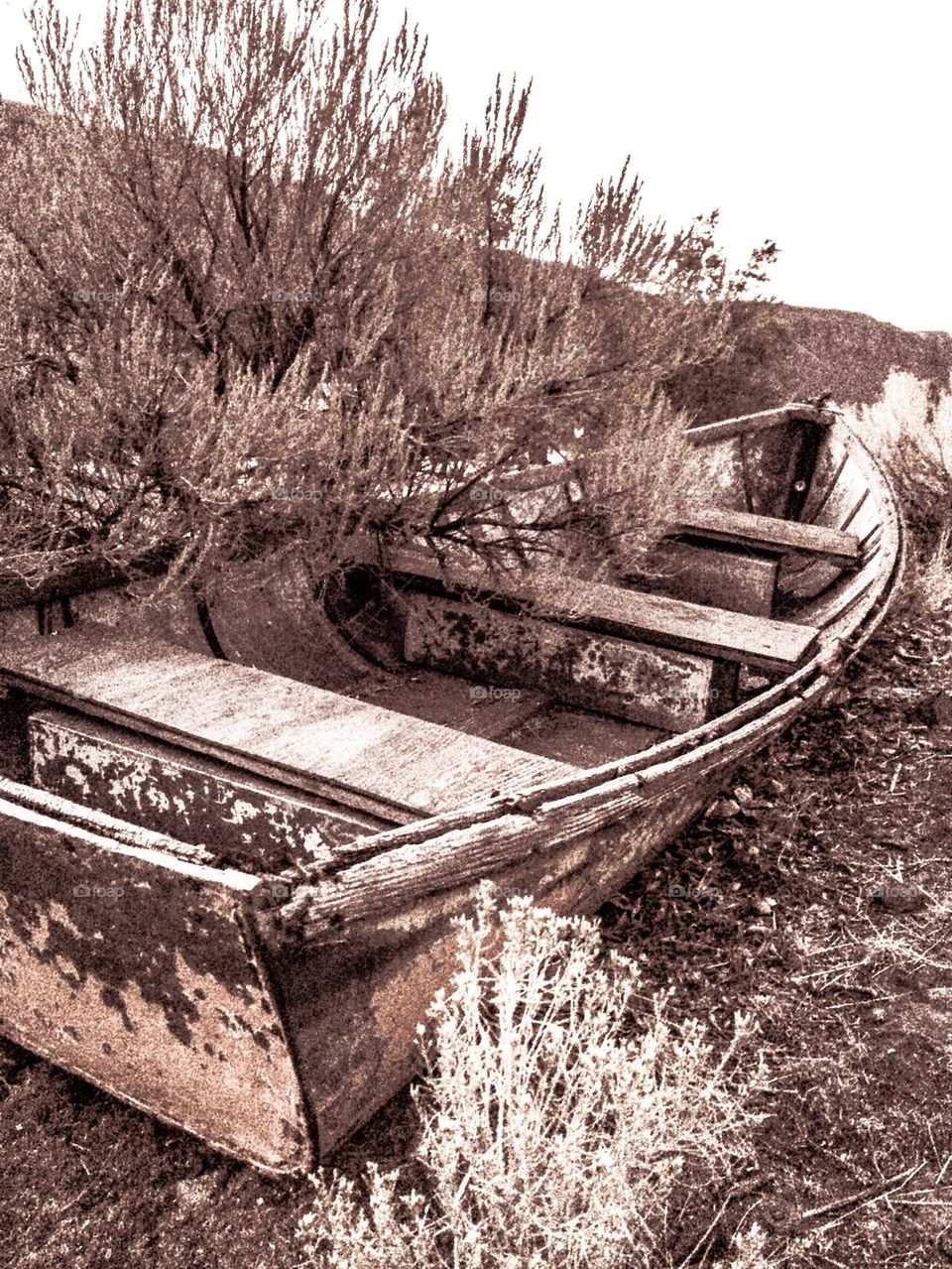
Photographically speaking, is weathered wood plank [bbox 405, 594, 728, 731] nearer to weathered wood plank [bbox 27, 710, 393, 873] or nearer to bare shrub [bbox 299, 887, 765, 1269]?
weathered wood plank [bbox 27, 710, 393, 873]

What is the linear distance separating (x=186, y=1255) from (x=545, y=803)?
1385mm

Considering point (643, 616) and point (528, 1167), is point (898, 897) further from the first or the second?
point (528, 1167)

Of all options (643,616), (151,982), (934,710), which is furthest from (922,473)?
(151,982)

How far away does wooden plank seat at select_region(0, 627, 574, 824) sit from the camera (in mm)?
2918

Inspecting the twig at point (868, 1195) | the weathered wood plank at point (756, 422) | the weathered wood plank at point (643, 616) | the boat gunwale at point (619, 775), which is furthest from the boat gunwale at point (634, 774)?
the weathered wood plank at point (756, 422)

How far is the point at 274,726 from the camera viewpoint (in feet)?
10.5

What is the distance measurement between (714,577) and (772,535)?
1.43 feet

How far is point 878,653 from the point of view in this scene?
581 centimetres

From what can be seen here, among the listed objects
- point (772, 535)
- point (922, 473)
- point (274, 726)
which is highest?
point (922, 473)

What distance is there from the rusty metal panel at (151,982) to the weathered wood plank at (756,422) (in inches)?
234

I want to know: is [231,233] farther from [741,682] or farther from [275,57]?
[741,682]

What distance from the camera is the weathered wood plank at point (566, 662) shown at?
14.6 feet

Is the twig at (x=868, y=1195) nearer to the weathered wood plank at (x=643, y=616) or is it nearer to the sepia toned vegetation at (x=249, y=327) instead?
the weathered wood plank at (x=643, y=616)

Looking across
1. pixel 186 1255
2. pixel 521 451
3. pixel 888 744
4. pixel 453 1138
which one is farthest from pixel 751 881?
pixel 521 451
